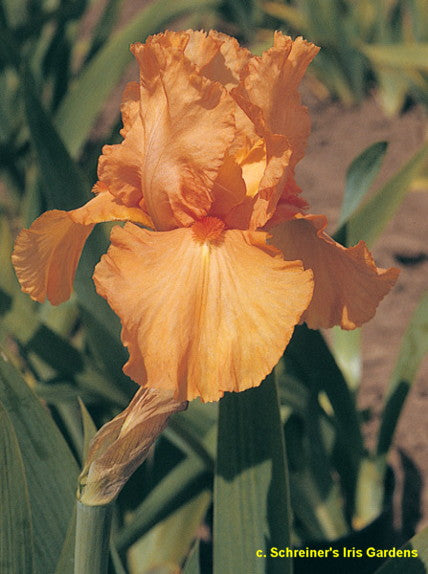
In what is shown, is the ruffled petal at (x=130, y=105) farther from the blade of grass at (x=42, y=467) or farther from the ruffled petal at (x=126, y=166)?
the blade of grass at (x=42, y=467)

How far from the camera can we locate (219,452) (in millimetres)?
833

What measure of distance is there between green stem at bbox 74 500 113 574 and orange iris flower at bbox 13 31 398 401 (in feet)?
0.52

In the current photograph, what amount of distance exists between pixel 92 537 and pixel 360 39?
2.83 m

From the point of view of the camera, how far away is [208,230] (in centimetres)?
69

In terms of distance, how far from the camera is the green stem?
0.68 m

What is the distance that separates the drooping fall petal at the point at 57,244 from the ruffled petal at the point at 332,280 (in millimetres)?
171

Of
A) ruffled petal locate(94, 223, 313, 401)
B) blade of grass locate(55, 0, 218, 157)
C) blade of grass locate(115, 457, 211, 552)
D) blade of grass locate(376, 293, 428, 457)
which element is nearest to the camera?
ruffled petal locate(94, 223, 313, 401)

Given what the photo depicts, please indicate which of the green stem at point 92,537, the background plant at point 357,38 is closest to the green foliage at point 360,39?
the background plant at point 357,38

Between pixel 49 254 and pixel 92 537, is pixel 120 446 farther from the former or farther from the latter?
pixel 49 254

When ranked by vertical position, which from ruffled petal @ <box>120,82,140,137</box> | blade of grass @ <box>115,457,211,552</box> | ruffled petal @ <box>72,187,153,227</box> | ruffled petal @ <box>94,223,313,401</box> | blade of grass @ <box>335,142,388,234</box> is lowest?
blade of grass @ <box>115,457,211,552</box>

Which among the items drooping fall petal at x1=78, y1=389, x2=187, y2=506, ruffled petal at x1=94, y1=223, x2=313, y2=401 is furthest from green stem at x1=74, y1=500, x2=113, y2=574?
ruffled petal at x1=94, y1=223, x2=313, y2=401

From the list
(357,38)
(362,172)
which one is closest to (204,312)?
(362,172)

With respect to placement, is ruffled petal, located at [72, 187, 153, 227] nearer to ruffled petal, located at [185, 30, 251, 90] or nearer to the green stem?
ruffled petal, located at [185, 30, 251, 90]

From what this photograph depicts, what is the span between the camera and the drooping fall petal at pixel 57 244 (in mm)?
742
